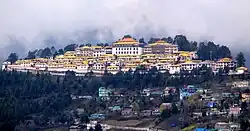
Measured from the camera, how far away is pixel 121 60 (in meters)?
38.2

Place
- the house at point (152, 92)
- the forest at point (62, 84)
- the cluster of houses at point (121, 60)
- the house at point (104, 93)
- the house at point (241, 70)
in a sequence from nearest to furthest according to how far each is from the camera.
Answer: the forest at point (62, 84) < the house at point (152, 92) < the house at point (104, 93) < the house at point (241, 70) < the cluster of houses at point (121, 60)

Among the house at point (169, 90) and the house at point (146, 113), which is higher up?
the house at point (169, 90)

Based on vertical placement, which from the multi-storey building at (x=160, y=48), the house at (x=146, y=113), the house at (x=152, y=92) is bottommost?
the house at (x=146, y=113)

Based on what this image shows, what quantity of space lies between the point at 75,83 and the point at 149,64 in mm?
4347

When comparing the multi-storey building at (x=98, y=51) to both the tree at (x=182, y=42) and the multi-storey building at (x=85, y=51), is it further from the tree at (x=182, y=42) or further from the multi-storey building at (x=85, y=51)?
the tree at (x=182, y=42)

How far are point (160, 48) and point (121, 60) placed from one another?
9.72 feet

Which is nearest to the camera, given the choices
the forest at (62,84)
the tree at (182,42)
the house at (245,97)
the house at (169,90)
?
the house at (245,97)

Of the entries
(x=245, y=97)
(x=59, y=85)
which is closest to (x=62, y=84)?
(x=59, y=85)

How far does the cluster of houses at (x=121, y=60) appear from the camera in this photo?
36281mm

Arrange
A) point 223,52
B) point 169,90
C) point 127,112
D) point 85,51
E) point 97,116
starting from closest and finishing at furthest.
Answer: point 97,116, point 127,112, point 169,90, point 223,52, point 85,51

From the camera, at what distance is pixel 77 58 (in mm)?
39594

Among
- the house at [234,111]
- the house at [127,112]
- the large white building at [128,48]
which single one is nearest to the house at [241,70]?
the house at [234,111]

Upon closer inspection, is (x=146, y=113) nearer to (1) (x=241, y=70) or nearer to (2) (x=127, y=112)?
(2) (x=127, y=112)

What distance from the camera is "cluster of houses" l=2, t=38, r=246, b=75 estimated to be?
36.3m
